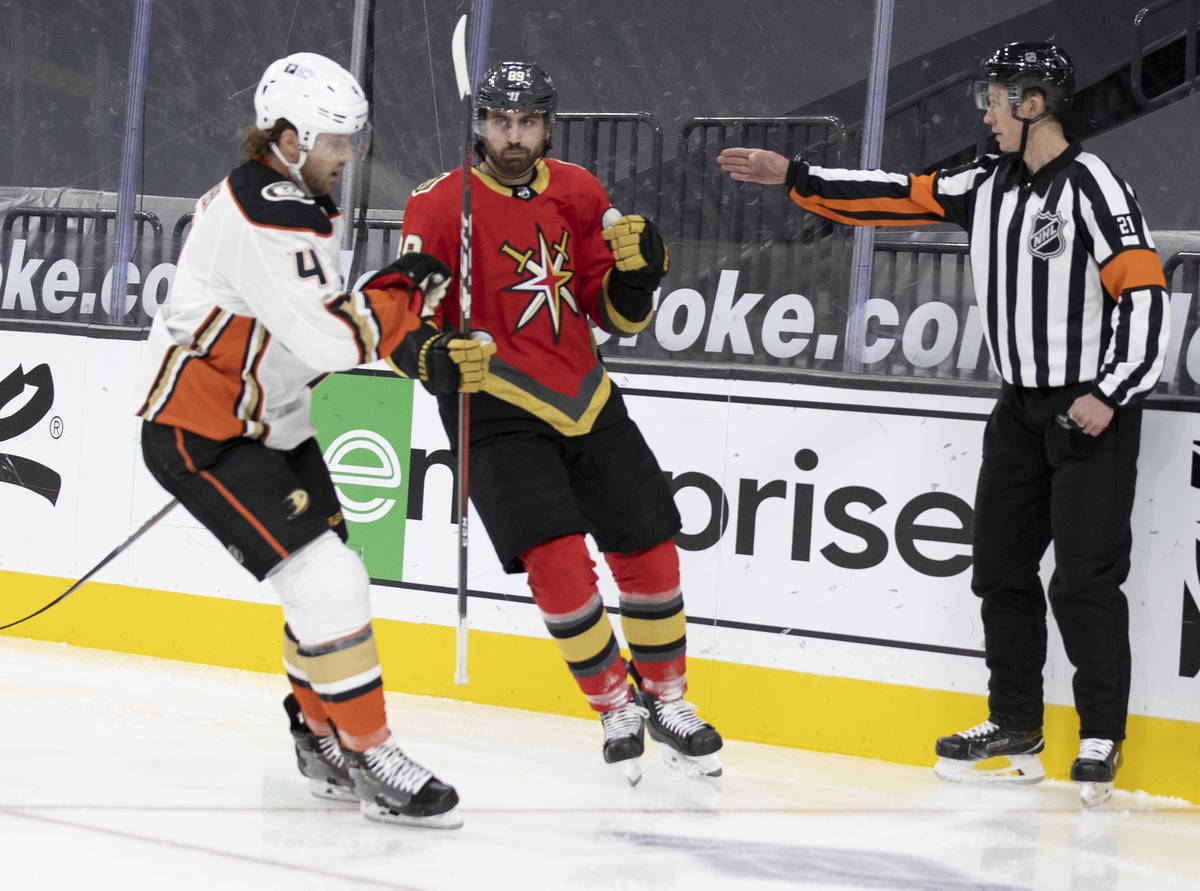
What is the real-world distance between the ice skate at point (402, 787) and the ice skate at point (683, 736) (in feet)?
1.75

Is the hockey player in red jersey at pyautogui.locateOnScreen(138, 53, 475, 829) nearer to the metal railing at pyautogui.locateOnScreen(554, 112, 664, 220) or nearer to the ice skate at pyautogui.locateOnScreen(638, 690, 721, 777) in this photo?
the ice skate at pyautogui.locateOnScreen(638, 690, 721, 777)

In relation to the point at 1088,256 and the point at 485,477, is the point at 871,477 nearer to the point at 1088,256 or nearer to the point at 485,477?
the point at 1088,256

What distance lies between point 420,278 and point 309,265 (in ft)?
0.72

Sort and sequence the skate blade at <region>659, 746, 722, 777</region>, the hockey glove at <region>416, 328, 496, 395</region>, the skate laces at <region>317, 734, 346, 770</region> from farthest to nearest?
the skate blade at <region>659, 746, 722, 777</region>, the skate laces at <region>317, 734, 346, 770</region>, the hockey glove at <region>416, 328, 496, 395</region>

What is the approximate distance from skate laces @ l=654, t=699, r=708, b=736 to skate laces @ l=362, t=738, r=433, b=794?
581mm

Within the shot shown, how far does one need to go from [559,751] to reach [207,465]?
1.12 m

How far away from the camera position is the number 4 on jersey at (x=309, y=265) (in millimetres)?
2289

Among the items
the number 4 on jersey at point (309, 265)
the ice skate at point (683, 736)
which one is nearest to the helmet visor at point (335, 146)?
the number 4 on jersey at point (309, 265)

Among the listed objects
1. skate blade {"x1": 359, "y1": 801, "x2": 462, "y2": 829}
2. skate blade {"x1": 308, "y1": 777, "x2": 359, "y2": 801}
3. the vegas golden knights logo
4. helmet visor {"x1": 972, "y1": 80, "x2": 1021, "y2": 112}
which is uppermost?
helmet visor {"x1": 972, "y1": 80, "x2": 1021, "y2": 112}

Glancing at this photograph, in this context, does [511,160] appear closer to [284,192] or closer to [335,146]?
[335,146]

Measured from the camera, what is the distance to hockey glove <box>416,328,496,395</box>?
8.30 feet

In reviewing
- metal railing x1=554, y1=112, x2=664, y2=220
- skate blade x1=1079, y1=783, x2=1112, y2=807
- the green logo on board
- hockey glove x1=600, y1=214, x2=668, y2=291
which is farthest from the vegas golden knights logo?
skate blade x1=1079, y1=783, x2=1112, y2=807

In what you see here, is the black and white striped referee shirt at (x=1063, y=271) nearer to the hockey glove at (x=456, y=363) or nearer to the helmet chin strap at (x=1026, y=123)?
the helmet chin strap at (x=1026, y=123)

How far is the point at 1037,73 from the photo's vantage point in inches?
108
